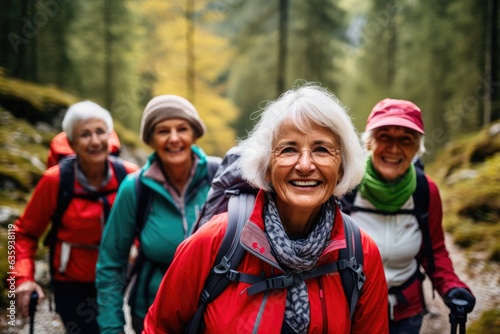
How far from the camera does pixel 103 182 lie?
3199mm

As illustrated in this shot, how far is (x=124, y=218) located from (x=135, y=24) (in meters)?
15.6

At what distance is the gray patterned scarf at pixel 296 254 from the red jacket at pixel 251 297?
0.04m

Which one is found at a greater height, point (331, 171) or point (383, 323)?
point (331, 171)

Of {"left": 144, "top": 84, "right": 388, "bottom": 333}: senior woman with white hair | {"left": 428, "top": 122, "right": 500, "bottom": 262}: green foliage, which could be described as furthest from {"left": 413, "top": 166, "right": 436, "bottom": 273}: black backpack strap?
{"left": 428, "top": 122, "right": 500, "bottom": 262}: green foliage

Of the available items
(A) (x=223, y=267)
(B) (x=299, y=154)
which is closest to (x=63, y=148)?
(A) (x=223, y=267)

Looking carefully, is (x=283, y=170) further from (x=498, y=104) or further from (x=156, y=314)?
(x=498, y=104)

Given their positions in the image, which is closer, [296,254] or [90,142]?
[296,254]

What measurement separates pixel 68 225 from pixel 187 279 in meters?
1.81

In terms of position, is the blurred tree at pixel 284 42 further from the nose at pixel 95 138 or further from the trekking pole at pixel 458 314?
the trekking pole at pixel 458 314

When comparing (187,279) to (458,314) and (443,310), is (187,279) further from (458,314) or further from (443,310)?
(443,310)

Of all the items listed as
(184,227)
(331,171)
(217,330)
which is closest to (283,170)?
(331,171)

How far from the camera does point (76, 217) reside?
301 cm

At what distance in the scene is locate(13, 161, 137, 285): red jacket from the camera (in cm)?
287

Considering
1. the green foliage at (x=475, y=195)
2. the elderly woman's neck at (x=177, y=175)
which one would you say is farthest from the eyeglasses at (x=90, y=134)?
the green foliage at (x=475, y=195)
